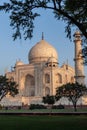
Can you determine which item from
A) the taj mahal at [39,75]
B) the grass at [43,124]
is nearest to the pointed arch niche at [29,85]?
the taj mahal at [39,75]

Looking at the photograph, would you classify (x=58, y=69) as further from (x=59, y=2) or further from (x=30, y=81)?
(x=59, y=2)

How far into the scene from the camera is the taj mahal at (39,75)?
272ft

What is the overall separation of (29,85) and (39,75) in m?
5.66

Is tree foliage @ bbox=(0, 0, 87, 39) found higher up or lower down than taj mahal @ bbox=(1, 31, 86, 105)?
lower down

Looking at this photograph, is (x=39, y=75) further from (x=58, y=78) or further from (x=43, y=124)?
(x=43, y=124)

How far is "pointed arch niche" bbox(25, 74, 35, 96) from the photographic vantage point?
8862 centimetres

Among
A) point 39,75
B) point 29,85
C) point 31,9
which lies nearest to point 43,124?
point 31,9

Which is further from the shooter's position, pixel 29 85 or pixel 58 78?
pixel 29 85

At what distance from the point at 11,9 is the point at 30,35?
1556 mm

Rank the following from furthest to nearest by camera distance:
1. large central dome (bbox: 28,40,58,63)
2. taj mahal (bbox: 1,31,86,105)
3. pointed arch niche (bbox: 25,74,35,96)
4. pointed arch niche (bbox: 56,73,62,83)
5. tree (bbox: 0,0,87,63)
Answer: large central dome (bbox: 28,40,58,63) < pointed arch niche (bbox: 25,74,35,96) < pointed arch niche (bbox: 56,73,62,83) < taj mahal (bbox: 1,31,86,105) < tree (bbox: 0,0,87,63)

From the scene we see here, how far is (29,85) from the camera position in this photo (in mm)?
90562

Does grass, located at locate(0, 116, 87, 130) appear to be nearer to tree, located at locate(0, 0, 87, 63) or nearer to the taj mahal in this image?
tree, located at locate(0, 0, 87, 63)

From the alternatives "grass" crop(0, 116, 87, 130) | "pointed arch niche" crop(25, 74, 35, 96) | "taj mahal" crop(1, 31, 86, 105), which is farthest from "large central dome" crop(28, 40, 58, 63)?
"grass" crop(0, 116, 87, 130)

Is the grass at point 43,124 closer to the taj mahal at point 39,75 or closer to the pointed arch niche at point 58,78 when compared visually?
the taj mahal at point 39,75
